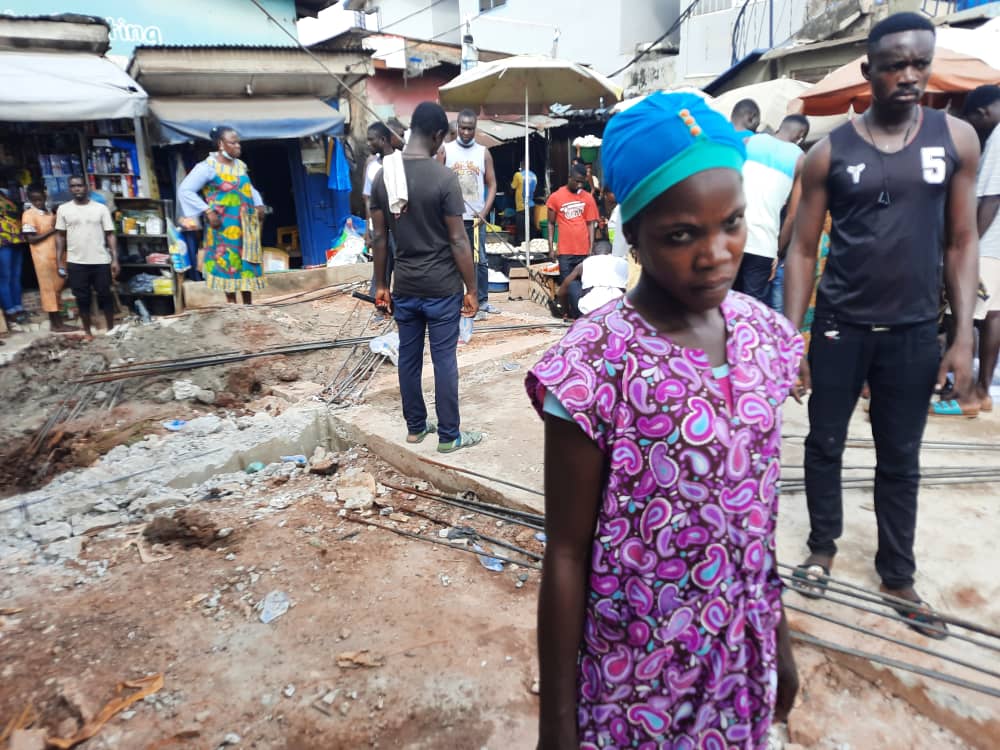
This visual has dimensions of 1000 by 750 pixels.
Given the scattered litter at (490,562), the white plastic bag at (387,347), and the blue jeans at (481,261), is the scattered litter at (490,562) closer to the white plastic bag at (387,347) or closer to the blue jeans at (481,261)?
the white plastic bag at (387,347)

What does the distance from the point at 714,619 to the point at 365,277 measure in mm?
10042

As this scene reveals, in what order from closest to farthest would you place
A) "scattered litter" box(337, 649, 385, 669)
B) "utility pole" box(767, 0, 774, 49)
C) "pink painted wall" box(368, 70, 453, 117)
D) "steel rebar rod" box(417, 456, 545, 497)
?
1. "scattered litter" box(337, 649, 385, 669)
2. "steel rebar rod" box(417, 456, 545, 497)
3. "utility pole" box(767, 0, 774, 49)
4. "pink painted wall" box(368, 70, 453, 117)

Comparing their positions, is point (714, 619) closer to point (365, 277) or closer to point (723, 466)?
point (723, 466)

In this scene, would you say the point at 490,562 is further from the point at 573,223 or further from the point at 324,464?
the point at 573,223

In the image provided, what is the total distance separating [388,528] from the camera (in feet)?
12.1

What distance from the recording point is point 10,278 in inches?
348

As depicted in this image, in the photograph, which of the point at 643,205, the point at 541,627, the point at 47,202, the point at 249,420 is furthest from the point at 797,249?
the point at 47,202

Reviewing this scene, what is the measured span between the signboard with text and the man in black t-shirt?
933 centimetres

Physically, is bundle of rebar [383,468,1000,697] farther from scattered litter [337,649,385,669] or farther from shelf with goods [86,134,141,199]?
shelf with goods [86,134,141,199]

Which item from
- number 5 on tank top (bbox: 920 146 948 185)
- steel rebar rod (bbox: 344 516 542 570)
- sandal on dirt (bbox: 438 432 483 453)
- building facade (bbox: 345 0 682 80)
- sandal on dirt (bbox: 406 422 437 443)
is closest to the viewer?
number 5 on tank top (bbox: 920 146 948 185)

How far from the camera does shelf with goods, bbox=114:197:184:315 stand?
9.30 metres

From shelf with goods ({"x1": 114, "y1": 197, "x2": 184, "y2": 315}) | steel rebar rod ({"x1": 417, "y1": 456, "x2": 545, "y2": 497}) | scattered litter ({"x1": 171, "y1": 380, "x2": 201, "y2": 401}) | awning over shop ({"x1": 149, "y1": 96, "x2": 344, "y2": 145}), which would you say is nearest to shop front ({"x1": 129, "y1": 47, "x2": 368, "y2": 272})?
awning over shop ({"x1": 149, "y1": 96, "x2": 344, "y2": 145})

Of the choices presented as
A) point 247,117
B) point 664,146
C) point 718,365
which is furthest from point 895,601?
point 247,117

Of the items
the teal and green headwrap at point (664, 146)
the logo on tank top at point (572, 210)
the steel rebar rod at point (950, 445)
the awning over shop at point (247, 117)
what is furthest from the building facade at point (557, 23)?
the teal and green headwrap at point (664, 146)
